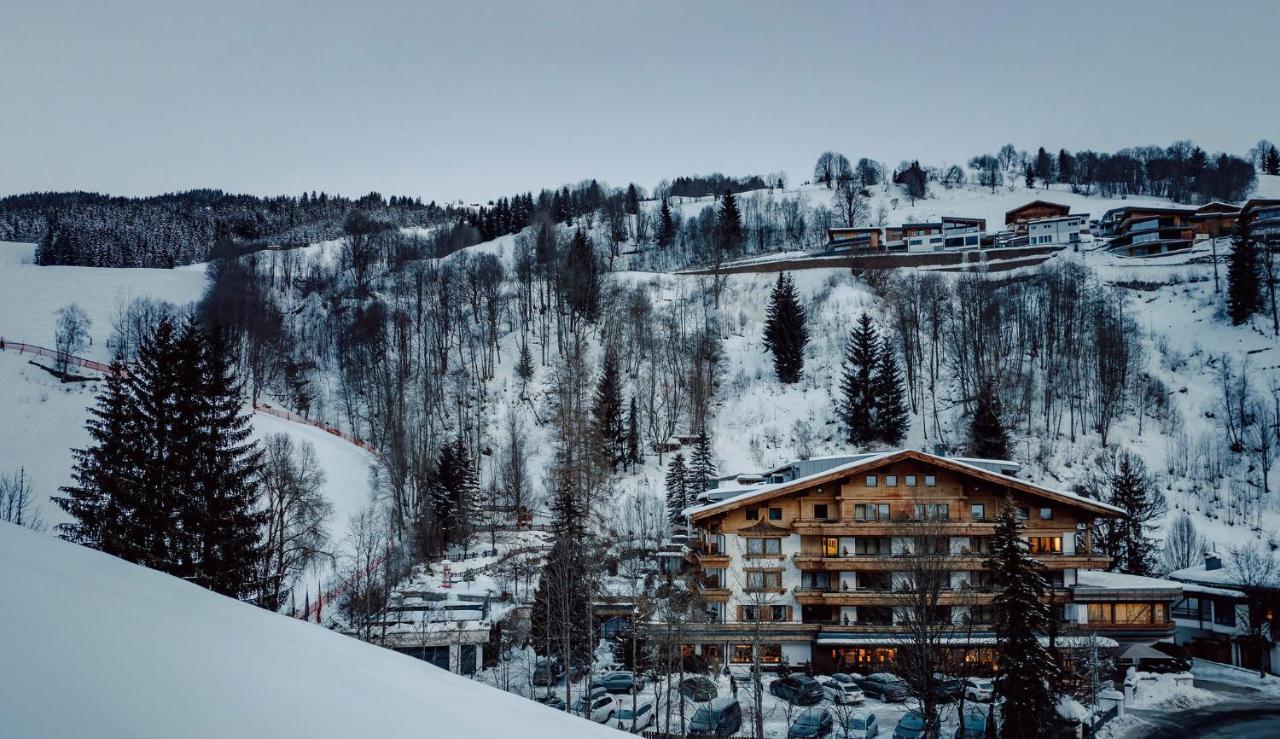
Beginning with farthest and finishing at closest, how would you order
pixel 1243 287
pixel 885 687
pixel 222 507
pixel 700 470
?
pixel 1243 287 → pixel 700 470 → pixel 885 687 → pixel 222 507

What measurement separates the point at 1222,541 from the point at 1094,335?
65.0 ft

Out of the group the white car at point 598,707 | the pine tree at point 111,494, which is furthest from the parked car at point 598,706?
the pine tree at point 111,494

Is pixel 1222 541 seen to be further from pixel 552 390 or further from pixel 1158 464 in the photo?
pixel 552 390

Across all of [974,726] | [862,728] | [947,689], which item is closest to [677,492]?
[947,689]

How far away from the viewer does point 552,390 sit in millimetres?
55031

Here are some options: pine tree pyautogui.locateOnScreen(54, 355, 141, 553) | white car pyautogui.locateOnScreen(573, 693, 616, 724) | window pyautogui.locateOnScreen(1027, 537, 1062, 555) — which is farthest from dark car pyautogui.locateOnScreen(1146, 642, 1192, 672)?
pine tree pyautogui.locateOnScreen(54, 355, 141, 553)

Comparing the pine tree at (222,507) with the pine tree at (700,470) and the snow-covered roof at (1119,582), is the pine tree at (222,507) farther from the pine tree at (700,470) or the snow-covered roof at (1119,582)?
the snow-covered roof at (1119,582)

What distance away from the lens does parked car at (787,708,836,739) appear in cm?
1938

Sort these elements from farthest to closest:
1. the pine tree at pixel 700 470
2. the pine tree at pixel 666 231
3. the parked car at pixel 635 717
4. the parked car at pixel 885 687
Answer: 1. the pine tree at pixel 666 231
2. the pine tree at pixel 700 470
3. the parked car at pixel 885 687
4. the parked car at pixel 635 717

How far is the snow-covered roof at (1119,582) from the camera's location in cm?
2680

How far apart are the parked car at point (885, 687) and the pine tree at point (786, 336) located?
31.9 m

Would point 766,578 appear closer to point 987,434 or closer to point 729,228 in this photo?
point 987,434

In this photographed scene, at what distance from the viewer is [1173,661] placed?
25.3 m

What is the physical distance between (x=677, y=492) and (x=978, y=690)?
67.2 feet
